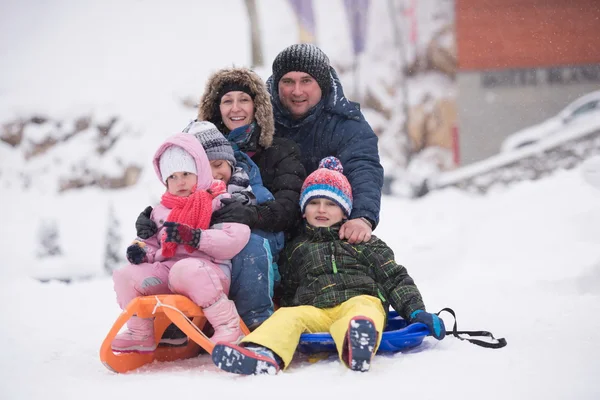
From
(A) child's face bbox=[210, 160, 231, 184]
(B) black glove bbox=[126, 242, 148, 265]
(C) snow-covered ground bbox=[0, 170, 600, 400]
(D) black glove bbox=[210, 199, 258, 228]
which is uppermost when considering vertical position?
(A) child's face bbox=[210, 160, 231, 184]

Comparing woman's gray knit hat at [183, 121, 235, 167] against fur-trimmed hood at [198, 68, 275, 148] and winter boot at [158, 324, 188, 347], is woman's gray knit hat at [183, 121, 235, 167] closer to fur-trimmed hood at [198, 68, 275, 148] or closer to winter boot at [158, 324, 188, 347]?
fur-trimmed hood at [198, 68, 275, 148]

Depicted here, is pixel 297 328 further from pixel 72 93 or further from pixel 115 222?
pixel 72 93

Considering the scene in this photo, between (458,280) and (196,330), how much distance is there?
310 cm

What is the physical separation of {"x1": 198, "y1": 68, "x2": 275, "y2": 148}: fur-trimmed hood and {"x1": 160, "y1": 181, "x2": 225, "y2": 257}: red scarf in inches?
23.1

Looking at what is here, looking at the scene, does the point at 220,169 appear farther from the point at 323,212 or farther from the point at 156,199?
the point at 156,199

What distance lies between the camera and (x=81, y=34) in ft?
32.0

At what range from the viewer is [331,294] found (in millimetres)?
2623

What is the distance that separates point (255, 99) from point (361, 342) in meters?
1.38

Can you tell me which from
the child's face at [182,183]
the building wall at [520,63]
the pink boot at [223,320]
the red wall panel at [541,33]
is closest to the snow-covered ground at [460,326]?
the pink boot at [223,320]

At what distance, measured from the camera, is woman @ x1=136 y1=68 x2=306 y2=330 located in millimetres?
2553

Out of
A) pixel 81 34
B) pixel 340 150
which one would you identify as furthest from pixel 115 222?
pixel 340 150

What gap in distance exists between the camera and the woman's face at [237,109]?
3.01 metres

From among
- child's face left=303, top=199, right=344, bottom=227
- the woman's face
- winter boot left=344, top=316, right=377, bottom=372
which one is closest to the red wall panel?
the woman's face

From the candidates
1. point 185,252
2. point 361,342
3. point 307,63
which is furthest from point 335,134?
point 361,342
